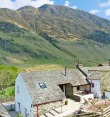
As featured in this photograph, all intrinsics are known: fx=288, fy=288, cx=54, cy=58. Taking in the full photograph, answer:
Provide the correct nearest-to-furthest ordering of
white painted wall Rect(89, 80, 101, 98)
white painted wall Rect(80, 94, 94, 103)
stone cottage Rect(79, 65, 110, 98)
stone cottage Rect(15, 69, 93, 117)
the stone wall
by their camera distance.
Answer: the stone wall → stone cottage Rect(15, 69, 93, 117) → white painted wall Rect(80, 94, 94, 103) → stone cottage Rect(79, 65, 110, 98) → white painted wall Rect(89, 80, 101, 98)

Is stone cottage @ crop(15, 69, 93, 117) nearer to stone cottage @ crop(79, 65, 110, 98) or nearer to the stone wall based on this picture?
the stone wall

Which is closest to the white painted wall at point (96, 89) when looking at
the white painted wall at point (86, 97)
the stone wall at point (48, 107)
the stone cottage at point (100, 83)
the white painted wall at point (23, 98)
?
the stone cottage at point (100, 83)

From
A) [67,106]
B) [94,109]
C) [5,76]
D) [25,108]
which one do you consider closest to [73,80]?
[67,106]

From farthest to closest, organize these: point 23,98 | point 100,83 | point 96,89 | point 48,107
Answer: point 96,89
point 100,83
point 23,98
point 48,107

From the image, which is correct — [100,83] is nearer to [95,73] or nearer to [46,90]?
[95,73]

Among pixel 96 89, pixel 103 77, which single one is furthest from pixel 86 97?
pixel 103 77

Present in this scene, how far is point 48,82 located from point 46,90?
2309 mm

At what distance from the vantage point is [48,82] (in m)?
46.5

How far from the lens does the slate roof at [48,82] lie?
141 feet

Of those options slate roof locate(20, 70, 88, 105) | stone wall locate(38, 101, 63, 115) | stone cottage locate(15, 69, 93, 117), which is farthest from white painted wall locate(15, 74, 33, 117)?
stone wall locate(38, 101, 63, 115)

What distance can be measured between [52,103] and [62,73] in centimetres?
943

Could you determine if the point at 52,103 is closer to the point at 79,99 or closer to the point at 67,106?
the point at 67,106

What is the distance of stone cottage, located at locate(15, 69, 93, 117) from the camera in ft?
139

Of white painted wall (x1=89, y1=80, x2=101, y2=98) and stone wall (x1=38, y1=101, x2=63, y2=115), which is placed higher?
white painted wall (x1=89, y1=80, x2=101, y2=98)
